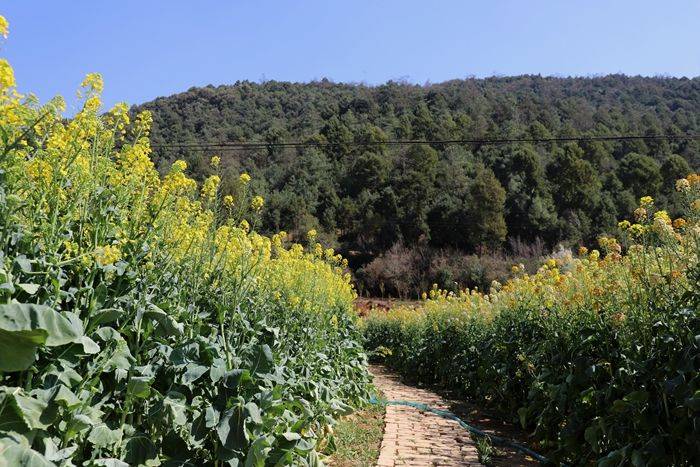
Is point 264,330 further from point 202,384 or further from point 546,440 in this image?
point 546,440

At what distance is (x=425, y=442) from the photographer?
18.7ft

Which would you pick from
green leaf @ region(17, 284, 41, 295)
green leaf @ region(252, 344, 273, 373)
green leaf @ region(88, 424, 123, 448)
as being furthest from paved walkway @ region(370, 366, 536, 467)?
green leaf @ region(17, 284, 41, 295)

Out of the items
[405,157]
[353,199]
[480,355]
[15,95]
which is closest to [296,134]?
[353,199]

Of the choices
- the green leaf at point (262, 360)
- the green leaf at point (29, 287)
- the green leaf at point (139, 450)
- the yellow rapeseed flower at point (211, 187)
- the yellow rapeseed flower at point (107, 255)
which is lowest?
the green leaf at point (139, 450)

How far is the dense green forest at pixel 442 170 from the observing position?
97.9 feet

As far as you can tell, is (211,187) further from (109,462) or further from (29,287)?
(109,462)

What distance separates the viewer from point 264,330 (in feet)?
13.7

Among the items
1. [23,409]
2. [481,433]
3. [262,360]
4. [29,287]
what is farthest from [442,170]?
[23,409]

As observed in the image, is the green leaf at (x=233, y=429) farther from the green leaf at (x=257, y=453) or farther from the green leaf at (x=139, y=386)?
the green leaf at (x=139, y=386)

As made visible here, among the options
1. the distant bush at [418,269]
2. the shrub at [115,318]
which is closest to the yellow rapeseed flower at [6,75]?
the shrub at [115,318]

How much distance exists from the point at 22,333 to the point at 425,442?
4.52 m

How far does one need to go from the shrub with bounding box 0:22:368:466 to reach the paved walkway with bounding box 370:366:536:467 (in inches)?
59.9

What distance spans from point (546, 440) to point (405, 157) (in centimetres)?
3458

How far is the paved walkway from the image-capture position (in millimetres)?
4959
